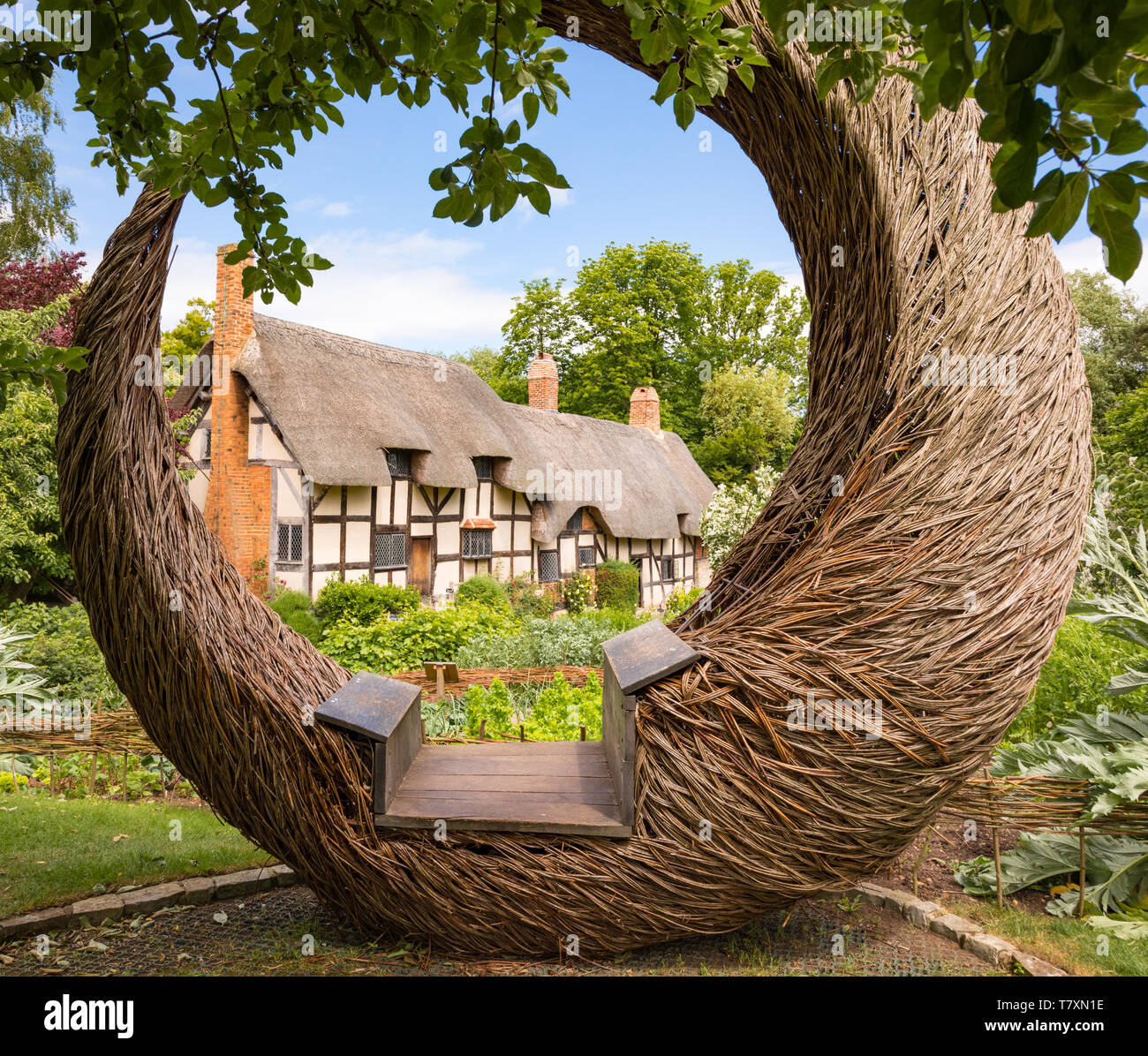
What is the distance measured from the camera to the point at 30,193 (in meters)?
15.3

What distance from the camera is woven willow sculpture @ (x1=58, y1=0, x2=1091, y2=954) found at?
7.56 ft

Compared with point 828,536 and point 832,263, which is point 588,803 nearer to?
point 828,536

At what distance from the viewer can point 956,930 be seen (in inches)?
111

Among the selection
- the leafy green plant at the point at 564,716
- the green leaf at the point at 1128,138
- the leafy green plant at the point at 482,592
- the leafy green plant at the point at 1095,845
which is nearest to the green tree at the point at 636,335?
the leafy green plant at the point at 482,592

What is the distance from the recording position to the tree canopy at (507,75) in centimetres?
89

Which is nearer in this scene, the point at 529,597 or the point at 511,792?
the point at 511,792

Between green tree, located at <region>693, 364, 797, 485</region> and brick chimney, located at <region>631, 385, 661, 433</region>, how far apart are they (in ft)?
12.1

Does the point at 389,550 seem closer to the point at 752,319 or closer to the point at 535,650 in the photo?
the point at 535,650

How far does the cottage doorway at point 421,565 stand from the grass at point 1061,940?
11878 mm

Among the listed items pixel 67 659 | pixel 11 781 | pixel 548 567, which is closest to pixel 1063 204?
pixel 11 781

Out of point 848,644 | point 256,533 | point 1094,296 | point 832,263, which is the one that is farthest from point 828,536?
Answer: point 1094,296

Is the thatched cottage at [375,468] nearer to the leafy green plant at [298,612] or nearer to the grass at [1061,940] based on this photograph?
the leafy green plant at [298,612]

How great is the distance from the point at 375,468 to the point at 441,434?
217 cm

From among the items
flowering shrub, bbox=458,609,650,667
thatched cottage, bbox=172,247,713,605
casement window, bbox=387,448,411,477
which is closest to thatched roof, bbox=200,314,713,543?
thatched cottage, bbox=172,247,713,605
